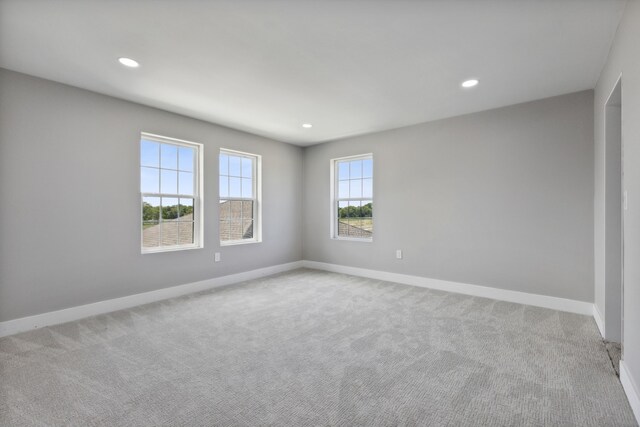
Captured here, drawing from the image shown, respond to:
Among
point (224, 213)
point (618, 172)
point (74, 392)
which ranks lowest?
point (74, 392)

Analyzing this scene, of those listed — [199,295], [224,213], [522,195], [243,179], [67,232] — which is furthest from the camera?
[243,179]

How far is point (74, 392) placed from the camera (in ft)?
6.22

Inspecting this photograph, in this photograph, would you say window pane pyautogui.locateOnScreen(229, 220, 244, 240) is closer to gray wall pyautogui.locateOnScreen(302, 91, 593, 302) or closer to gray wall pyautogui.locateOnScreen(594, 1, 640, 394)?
gray wall pyautogui.locateOnScreen(302, 91, 593, 302)

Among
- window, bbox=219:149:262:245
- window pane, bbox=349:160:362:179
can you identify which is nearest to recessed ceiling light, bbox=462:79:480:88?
window pane, bbox=349:160:362:179

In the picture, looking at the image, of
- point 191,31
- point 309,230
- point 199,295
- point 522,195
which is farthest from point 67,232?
point 522,195

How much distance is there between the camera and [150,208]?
12.6 ft

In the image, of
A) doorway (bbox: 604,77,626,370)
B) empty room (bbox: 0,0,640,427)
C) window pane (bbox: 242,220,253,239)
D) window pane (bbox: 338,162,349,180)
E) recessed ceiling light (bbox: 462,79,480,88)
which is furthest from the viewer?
window pane (bbox: 338,162,349,180)

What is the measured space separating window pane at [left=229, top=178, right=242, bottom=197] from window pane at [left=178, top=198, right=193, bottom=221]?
0.73m

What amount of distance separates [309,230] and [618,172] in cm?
442

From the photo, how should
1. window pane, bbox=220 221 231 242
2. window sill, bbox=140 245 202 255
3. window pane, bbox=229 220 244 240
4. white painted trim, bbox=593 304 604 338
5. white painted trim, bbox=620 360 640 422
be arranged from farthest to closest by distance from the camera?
window pane, bbox=229 220 244 240
window pane, bbox=220 221 231 242
window sill, bbox=140 245 202 255
white painted trim, bbox=593 304 604 338
white painted trim, bbox=620 360 640 422

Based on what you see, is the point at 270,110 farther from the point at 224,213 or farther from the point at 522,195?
the point at 522,195

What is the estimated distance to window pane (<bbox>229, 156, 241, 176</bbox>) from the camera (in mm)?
4898

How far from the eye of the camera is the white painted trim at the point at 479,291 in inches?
133

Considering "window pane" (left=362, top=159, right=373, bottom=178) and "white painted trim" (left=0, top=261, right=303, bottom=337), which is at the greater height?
"window pane" (left=362, top=159, right=373, bottom=178)
